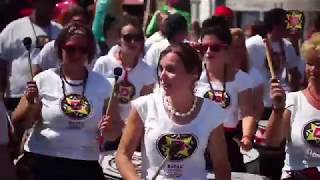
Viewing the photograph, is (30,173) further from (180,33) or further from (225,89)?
(180,33)

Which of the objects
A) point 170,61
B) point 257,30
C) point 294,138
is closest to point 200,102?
point 170,61

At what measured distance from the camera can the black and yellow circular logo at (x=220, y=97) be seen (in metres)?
6.24

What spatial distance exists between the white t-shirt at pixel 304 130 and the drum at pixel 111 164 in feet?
2.89

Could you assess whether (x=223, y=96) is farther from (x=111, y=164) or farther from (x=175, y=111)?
(x=175, y=111)

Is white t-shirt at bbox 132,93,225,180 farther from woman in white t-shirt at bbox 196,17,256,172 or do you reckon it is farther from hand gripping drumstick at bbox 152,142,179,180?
woman in white t-shirt at bbox 196,17,256,172

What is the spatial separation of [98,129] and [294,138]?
43.6 inches

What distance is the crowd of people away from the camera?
4.64 meters

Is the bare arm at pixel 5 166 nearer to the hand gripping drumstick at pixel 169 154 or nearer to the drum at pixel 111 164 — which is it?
the drum at pixel 111 164

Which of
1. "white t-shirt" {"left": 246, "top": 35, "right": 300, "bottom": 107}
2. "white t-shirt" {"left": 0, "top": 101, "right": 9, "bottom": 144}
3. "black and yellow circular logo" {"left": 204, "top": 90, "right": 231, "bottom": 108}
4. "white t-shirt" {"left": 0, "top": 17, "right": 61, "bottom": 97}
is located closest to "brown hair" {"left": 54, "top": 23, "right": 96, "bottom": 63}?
"white t-shirt" {"left": 0, "top": 101, "right": 9, "bottom": 144}

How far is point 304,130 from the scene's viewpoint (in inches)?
209

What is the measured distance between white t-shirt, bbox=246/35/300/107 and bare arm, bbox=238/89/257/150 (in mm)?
2362

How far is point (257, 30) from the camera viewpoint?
10070mm

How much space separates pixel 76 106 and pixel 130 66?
84.5 inches

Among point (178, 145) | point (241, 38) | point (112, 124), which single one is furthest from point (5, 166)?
point (241, 38)
